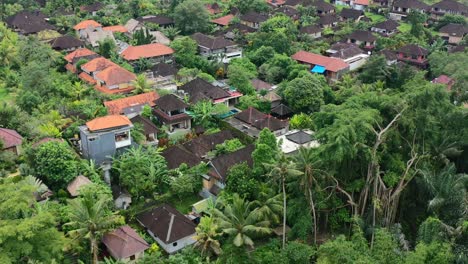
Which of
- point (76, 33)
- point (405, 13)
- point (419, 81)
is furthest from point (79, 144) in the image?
point (405, 13)

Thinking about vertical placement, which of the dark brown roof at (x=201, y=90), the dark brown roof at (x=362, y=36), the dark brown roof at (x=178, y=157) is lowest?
the dark brown roof at (x=362, y=36)

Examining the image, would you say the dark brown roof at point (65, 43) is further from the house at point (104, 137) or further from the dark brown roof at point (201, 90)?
the house at point (104, 137)

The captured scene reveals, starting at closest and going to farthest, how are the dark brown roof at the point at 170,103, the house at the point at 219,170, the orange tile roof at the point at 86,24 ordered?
the house at the point at 219,170
the dark brown roof at the point at 170,103
the orange tile roof at the point at 86,24

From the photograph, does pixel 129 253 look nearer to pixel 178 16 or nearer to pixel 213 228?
pixel 213 228

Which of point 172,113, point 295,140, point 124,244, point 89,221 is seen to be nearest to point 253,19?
point 172,113

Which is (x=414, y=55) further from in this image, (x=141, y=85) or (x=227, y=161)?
(x=227, y=161)

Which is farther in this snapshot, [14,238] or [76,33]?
[76,33]

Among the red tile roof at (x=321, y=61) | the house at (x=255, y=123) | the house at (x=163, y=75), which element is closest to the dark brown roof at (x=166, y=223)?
the house at (x=255, y=123)
